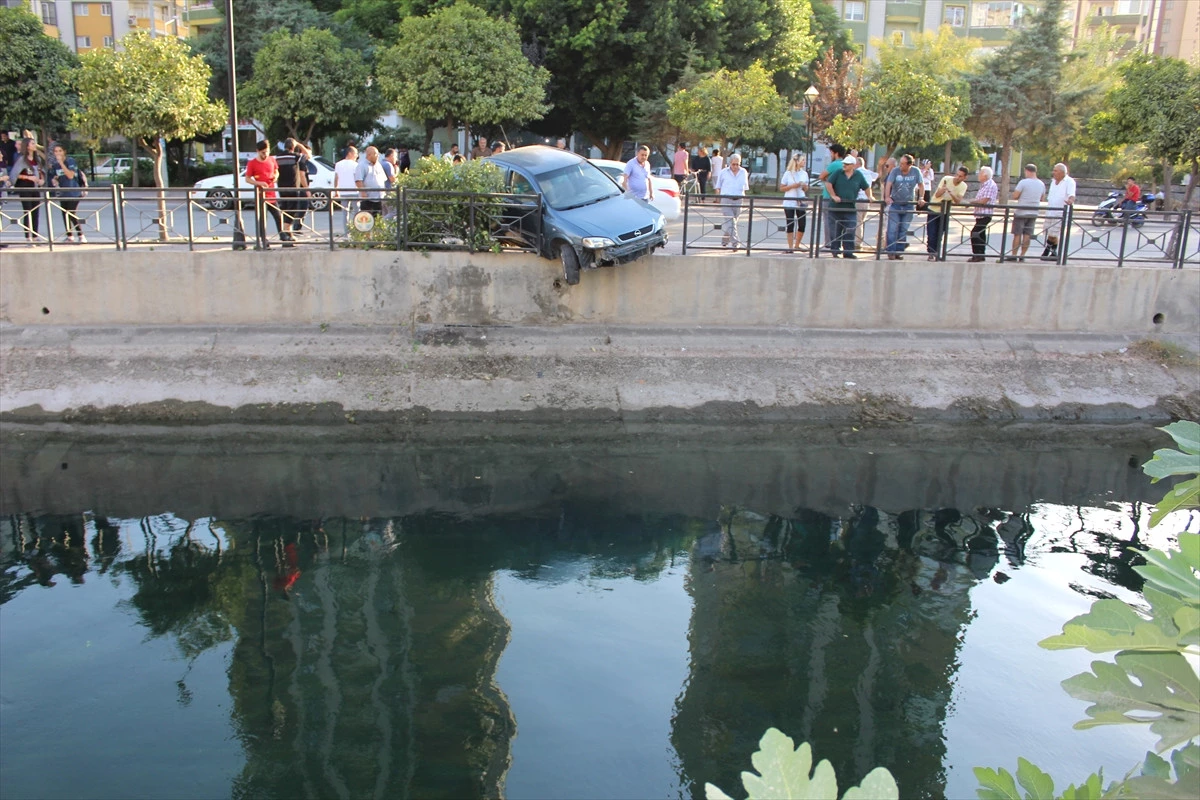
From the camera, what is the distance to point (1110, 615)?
1.85 m

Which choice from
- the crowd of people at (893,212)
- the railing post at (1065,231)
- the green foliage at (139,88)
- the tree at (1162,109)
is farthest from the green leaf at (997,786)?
the tree at (1162,109)

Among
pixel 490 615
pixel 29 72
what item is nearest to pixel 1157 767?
pixel 490 615

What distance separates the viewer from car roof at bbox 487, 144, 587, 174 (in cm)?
1418

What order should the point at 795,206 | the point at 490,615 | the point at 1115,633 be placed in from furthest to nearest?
the point at 795,206
the point at 490,615
the point at 1115,633

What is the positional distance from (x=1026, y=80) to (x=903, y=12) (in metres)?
18.0

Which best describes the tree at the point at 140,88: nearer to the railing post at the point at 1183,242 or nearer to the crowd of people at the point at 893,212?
the crowd of people at the point at 893,212

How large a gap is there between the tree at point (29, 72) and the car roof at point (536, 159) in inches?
763

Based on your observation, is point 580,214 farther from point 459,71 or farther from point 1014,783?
point 459,71

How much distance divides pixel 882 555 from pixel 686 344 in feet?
16.4

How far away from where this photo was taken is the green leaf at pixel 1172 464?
199cm

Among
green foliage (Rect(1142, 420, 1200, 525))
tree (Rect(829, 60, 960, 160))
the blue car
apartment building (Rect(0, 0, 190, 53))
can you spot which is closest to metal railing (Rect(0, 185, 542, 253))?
the blue car

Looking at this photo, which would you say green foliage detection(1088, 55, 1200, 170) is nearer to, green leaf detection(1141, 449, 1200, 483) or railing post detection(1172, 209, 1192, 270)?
railing post detection(1172, 209, 1192, 270)

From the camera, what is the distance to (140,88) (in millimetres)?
15781

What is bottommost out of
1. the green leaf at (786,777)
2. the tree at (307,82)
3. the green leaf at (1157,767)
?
the green leaf at (1157,767)
